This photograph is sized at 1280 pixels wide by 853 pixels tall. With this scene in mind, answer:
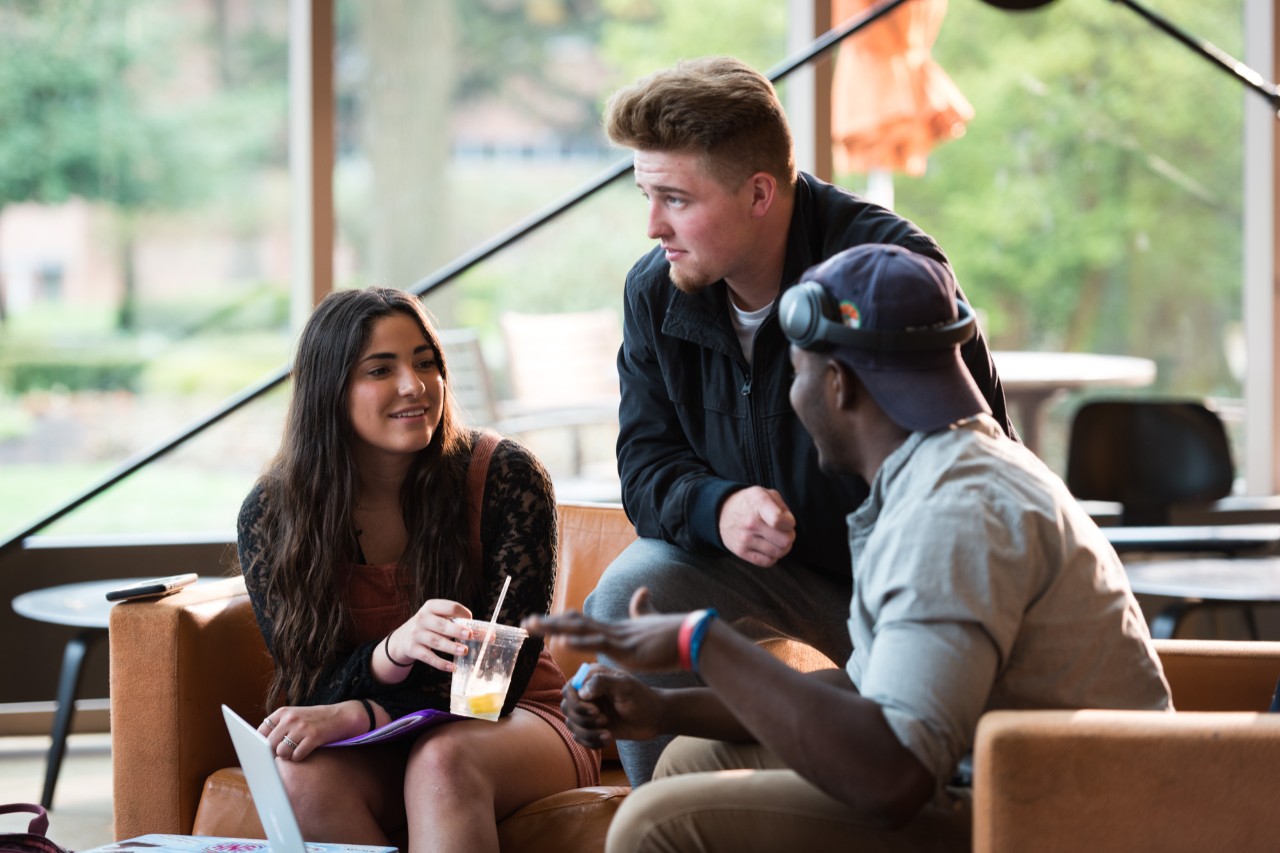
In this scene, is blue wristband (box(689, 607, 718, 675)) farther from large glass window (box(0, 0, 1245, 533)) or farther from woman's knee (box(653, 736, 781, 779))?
large glass window (box(0, 0, 1245, 533))

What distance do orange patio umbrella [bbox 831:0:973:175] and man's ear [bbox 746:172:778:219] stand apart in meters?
2.52

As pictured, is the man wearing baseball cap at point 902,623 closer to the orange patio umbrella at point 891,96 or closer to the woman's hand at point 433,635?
the woman's hand at point 433,635

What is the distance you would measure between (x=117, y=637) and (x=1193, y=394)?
161 inches

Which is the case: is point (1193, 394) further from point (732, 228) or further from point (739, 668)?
point (739, 668)

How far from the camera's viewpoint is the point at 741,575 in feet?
7.72

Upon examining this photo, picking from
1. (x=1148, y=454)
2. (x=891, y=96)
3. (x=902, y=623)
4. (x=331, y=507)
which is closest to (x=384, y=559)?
(x=331, y=507)

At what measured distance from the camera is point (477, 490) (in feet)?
8.14

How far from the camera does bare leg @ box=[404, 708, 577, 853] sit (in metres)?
2.12

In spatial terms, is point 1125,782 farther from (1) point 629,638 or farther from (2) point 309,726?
(2) point 309,726

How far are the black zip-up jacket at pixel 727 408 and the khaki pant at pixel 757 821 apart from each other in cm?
63

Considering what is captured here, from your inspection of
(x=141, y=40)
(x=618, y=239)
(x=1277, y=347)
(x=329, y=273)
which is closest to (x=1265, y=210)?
(x=1277, y=347)

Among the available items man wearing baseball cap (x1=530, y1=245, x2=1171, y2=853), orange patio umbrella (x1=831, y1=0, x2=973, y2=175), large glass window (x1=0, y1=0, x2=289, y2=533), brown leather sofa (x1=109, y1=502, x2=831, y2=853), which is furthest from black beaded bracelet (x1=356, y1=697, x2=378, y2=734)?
orange patio umbrella (x1=831, y1=0, x2=973, y2=175)

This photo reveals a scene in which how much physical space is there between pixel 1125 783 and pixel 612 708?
2.08 ft

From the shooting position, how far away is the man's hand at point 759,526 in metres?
2.06
